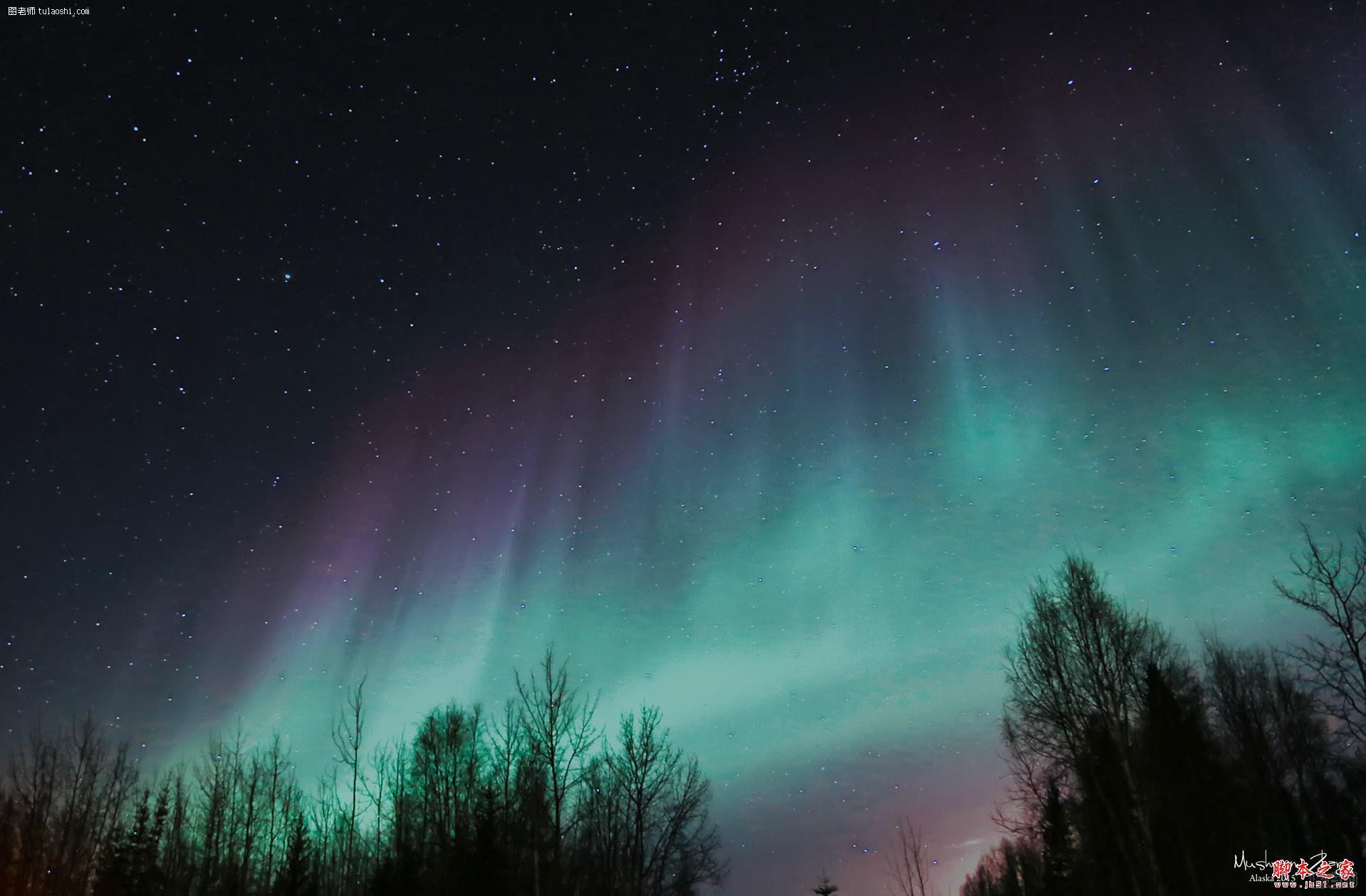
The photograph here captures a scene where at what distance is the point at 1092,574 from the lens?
27.8 m

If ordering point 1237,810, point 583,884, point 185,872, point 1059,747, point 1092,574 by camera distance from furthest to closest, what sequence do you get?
point 185,872, point 583,884, point 1237,810, point 1092,574, point 1059,747

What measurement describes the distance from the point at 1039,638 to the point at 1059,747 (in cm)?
349

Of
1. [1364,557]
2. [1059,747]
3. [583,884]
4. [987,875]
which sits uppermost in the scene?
[1364,557]

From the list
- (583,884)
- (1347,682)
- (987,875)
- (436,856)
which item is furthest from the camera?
(987,875)

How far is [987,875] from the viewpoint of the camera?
77312 millimetres

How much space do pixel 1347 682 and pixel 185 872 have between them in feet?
175

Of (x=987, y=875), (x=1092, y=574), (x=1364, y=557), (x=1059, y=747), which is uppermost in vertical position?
(x=1092, y=574)

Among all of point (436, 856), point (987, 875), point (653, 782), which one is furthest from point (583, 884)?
point (987, 875)

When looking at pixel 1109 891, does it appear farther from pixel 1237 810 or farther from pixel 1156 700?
pixel 1156 700

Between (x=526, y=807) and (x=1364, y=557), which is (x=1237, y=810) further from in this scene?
(x=526, y=807)

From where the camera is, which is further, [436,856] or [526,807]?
[436,856]

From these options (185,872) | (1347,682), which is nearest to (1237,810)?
(1347,682)

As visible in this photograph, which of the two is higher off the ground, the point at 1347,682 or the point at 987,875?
the point at 1347,682

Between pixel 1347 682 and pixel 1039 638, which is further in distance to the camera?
pixel 1039 638
